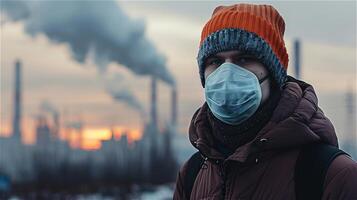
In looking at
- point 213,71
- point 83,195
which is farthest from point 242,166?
point 83,195

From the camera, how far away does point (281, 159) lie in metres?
1.95

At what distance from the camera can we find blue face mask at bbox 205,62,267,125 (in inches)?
77.8

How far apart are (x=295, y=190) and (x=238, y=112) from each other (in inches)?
10.2

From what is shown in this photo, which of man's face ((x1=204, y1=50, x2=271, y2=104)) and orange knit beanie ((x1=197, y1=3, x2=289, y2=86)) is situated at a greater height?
orange knit beanie ((x1=197, y1=3, x2=289, y2=86))

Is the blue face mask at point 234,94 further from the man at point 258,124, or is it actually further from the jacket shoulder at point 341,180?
the jacket shoulder at point 341,180

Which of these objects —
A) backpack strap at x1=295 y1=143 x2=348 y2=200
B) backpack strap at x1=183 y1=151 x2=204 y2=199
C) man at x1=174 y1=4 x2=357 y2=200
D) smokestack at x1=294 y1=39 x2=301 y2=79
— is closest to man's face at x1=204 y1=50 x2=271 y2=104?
man at x1=174 y1=4 x2=357 y2=200

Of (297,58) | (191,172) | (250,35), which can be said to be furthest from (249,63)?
(297,58)

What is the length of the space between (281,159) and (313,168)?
0.10 metres

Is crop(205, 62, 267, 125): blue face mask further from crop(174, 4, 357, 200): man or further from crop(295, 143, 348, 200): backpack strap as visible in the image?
crop(295, 143, 348, 200): backpack strap

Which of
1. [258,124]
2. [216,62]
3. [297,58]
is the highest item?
[216,62]

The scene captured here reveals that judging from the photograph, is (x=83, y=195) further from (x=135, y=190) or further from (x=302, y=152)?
(x=302, y=152)

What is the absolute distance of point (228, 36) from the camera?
6.73 ft

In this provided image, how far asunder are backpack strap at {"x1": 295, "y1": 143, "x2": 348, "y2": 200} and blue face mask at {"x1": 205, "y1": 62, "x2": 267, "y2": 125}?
189mm

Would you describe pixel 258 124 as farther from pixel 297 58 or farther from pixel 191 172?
pixel 297 58
